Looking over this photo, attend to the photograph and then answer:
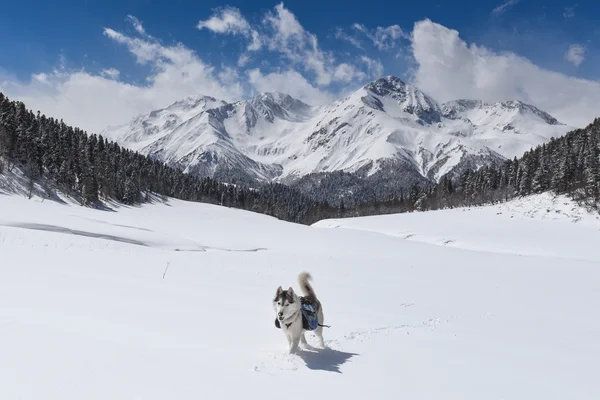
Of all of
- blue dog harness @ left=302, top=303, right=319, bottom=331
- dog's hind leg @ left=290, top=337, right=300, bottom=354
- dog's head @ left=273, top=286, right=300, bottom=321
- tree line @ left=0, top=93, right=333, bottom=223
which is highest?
tree line @ left=0, top=93, right=333, bottom=223

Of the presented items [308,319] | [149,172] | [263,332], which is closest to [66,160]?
Answer: [149,172]

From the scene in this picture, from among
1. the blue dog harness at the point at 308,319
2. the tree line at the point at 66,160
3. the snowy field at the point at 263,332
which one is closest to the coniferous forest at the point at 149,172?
the tree line at the point at 66,160

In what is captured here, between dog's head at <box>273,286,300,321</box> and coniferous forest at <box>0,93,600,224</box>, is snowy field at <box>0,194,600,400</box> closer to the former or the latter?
dog's head at <box>273,286,300,321</box>

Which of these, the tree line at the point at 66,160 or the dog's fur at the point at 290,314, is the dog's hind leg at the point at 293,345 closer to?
the dog's fur at the point at 290,314

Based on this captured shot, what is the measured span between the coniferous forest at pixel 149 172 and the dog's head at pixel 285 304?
6844cm

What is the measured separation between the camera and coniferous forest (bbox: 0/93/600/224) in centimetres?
6550

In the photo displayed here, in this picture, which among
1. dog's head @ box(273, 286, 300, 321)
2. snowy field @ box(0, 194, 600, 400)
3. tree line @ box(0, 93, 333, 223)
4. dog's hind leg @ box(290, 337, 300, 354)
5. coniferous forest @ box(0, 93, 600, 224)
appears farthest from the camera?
coniferous forest @ box(0, 93, 600, 224)

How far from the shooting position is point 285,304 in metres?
6.48

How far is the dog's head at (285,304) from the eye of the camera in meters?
6.41

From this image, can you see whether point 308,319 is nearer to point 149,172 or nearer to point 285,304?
point 285,304

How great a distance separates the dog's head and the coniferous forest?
225 feet

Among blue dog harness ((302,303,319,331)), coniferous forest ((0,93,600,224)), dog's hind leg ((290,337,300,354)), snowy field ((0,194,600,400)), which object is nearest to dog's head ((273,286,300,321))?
blue dog harness ((302,303,319,331))

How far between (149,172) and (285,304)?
131 metres

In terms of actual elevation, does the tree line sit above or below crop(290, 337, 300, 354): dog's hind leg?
above
